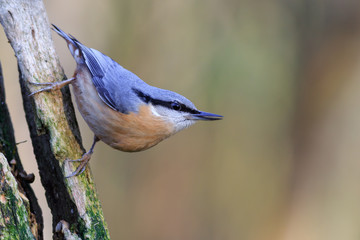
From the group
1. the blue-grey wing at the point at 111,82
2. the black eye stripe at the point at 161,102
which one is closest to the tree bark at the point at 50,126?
the blue-grey wing at the point at 111,82

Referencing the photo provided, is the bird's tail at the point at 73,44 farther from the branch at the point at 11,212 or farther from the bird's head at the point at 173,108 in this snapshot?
the branch at the point at 11,212

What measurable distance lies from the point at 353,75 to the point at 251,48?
4.62ft

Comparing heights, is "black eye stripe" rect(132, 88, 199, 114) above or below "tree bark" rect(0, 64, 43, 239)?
above

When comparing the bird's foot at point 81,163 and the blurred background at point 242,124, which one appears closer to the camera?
the bird's foot at point 81,163

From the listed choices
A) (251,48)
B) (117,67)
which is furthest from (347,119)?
(117,67)

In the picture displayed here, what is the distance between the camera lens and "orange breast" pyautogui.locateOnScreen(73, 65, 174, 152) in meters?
2.97

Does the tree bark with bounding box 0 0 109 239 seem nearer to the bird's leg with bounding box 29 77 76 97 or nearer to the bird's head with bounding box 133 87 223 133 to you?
the bird's leg with bounding box 29 77 76 97

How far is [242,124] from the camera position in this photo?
627 centimetres

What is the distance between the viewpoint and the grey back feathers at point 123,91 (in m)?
3.01

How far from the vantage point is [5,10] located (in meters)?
2.85

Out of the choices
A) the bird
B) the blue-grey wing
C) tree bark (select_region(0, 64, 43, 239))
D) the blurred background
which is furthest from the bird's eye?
the blurred background

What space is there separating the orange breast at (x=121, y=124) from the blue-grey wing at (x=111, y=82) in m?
0.05

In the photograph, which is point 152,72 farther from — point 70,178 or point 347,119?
point 70,178

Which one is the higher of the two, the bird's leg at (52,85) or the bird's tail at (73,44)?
the bird's tail at (73,44)
